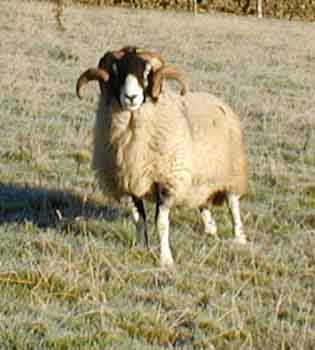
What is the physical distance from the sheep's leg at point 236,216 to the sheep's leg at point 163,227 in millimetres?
655

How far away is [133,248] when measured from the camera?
7168 millimetres

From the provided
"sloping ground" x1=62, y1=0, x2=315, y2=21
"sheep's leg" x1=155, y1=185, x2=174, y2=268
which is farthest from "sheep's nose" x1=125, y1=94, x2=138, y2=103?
"sloping ground" x1=62, y1=0, x2=315, y2=21

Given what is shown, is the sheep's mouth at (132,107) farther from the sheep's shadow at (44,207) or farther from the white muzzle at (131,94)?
the sheep's shadow at (44,207)

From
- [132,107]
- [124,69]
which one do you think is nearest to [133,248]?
[132,107]

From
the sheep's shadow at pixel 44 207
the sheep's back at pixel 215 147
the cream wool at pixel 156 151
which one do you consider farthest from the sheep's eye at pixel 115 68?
the sheep's shadow at pixel 44 207

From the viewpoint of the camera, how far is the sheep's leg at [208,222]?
26.3 feet

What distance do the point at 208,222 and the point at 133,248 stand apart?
1.13 meters

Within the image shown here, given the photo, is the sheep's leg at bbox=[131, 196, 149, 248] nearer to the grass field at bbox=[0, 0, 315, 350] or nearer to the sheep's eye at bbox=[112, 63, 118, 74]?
the grass field at bbox=[0, 0, 315, 350]

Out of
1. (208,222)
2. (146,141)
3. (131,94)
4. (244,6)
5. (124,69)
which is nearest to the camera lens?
(131,94)

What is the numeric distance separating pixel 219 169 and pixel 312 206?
124 centimetres

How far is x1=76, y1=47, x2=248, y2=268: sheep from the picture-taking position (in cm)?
714

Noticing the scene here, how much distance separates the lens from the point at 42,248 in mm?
6992

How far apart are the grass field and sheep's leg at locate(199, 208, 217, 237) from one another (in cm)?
8

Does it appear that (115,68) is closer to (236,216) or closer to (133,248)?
(133,248)
